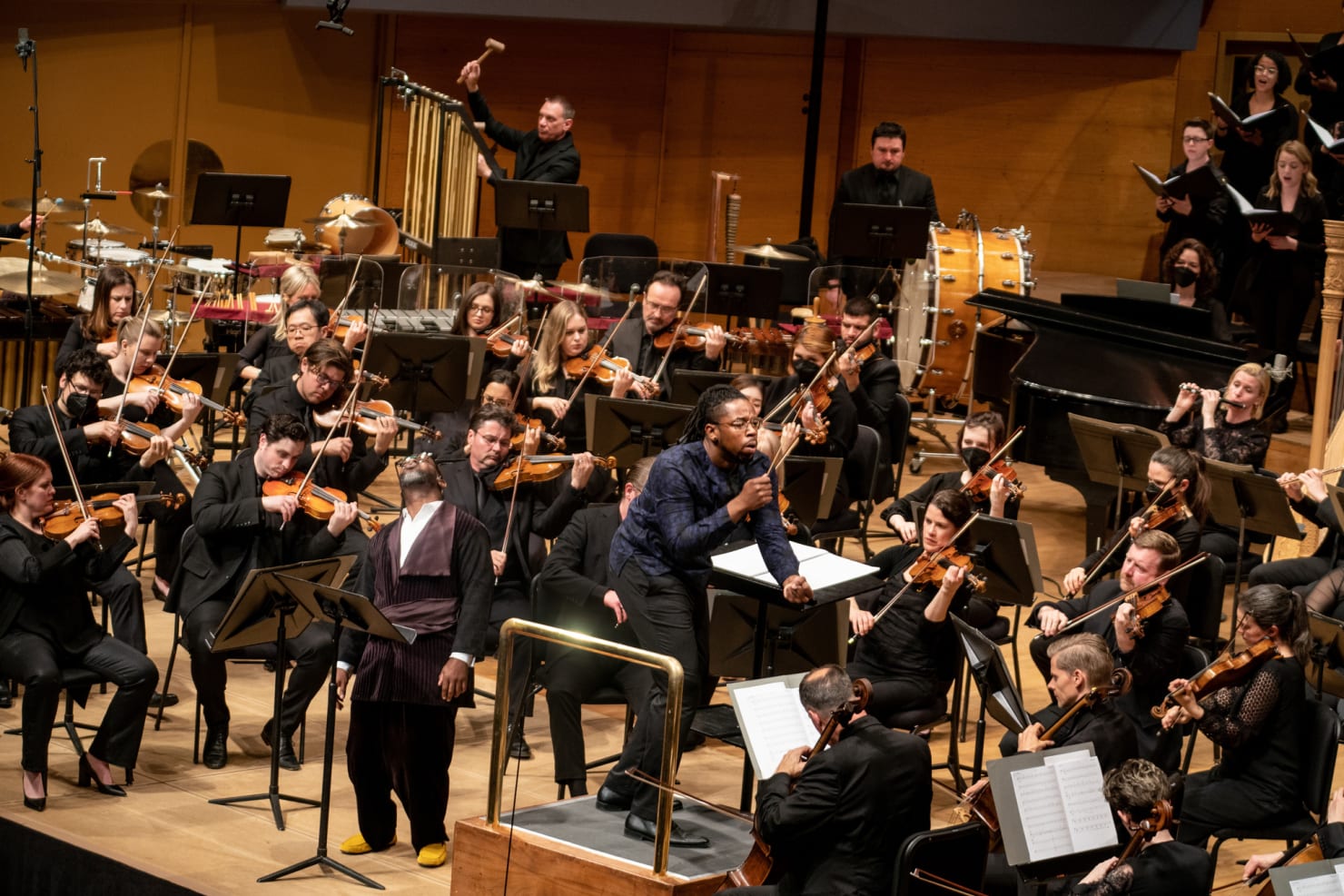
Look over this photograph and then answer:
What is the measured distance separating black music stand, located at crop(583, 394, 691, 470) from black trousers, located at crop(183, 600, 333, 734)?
1411mm

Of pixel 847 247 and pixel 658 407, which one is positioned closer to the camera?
pixel 658 407

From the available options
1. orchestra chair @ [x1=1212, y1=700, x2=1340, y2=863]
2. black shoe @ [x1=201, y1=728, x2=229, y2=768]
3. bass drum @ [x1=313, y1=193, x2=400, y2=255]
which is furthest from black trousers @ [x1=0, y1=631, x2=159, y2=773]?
bass drum @ [x1=313, y1=193, x2=400, y2=255]

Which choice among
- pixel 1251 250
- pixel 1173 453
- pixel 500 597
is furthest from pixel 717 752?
pixel 1251 250

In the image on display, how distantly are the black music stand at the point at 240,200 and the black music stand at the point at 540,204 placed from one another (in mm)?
1253

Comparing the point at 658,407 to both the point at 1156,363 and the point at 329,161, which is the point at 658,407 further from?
the point at 329,161

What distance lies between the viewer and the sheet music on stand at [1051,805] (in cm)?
411

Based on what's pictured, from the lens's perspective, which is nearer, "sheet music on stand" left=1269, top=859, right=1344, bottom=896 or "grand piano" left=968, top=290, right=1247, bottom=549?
"sheet music on stand" left=1269, top=859, right=1344, bottom=896

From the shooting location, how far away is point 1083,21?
11.4 meters

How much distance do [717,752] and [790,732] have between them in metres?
2.04

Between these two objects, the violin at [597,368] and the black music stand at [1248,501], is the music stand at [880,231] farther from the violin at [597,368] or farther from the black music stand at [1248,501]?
the black music stand at [1248,501]

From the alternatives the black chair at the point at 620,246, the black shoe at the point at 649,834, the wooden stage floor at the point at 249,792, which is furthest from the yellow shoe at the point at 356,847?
the black chair at the point at 620,246

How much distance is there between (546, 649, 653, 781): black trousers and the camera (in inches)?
221

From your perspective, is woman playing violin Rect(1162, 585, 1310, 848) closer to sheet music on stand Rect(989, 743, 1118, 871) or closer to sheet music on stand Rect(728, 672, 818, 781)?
sheet music on stand Rect(989, 743, 1118, 871)

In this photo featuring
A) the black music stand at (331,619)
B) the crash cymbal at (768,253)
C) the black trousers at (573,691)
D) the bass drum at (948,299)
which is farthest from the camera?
the crash cymbal at (768,253)
